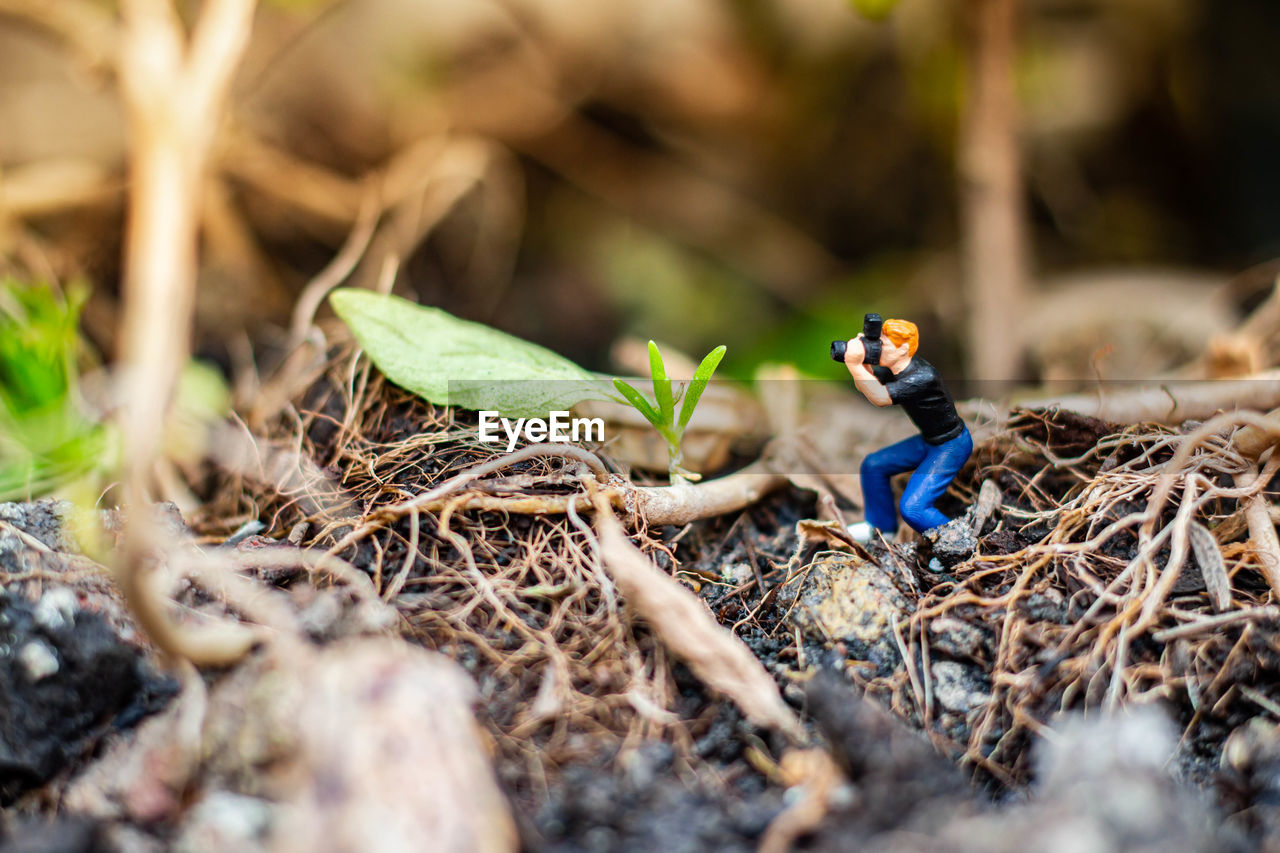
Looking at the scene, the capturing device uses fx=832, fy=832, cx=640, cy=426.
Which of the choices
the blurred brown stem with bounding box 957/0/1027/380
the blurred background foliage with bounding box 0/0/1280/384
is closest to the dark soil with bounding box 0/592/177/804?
the blurred background foliage with bounding box 0/0/1280/384

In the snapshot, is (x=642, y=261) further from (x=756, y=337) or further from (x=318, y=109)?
(x=318, y=109)

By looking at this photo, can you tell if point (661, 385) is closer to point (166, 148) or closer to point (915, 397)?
point (915, 397)

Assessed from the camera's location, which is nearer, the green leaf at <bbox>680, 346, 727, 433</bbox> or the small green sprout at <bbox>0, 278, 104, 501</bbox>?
the green leaf at <bbox>680, 346, 727, 433</bbox>

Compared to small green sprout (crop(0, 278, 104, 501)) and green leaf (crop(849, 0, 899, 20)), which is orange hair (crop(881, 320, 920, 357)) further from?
small green sprout (crop(0, 278, 104, 501))

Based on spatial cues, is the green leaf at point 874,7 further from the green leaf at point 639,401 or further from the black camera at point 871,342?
the green leaf at point 639,401

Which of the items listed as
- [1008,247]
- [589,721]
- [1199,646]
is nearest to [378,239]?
[1008,247]

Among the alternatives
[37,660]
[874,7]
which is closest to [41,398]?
[37,660]
